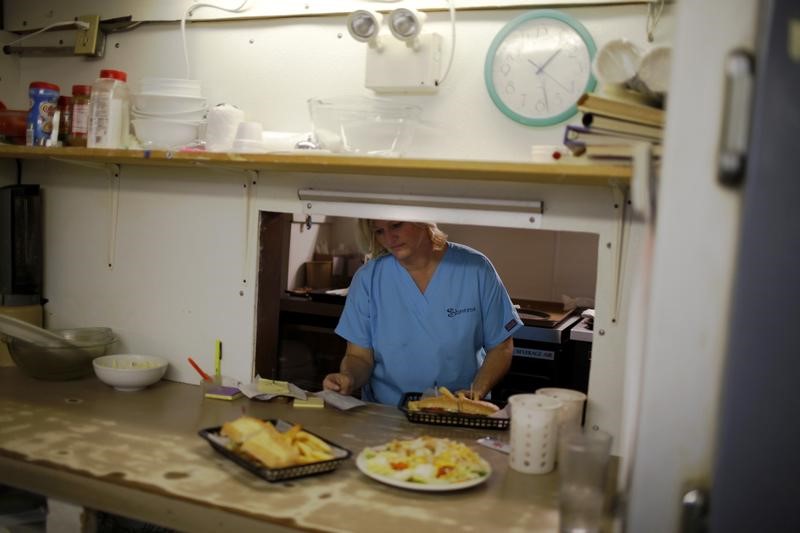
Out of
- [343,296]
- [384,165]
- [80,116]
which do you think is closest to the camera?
[384,165]

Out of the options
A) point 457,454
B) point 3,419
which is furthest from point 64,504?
point 457,454

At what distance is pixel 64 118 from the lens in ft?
7.32

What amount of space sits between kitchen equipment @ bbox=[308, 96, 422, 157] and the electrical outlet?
1.00 metres

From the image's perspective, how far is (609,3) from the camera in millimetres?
1788

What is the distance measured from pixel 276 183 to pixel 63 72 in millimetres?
995

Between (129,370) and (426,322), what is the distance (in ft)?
3.08

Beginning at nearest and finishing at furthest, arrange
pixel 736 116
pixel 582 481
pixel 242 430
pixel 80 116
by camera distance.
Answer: pixel 736 116 < pixel 582 481 < pixel 242 430 < pixel 80 116

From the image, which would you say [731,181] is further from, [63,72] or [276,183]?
[63,72]

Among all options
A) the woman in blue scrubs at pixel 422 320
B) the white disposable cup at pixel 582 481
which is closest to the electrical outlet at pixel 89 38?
the woman in blue scrubs at pixel 422 320

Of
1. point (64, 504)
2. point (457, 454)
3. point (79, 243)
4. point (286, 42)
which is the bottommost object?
point (64, 504)

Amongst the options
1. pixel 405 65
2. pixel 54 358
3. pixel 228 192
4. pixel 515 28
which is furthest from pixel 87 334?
pixel 515 28

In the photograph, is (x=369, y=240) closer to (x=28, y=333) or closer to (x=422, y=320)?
(x=422, y=320)

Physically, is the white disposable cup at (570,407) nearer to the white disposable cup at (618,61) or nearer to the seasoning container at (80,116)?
the white disposable cup at (618,61)

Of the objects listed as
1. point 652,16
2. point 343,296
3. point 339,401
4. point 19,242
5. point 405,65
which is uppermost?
point 652,16
